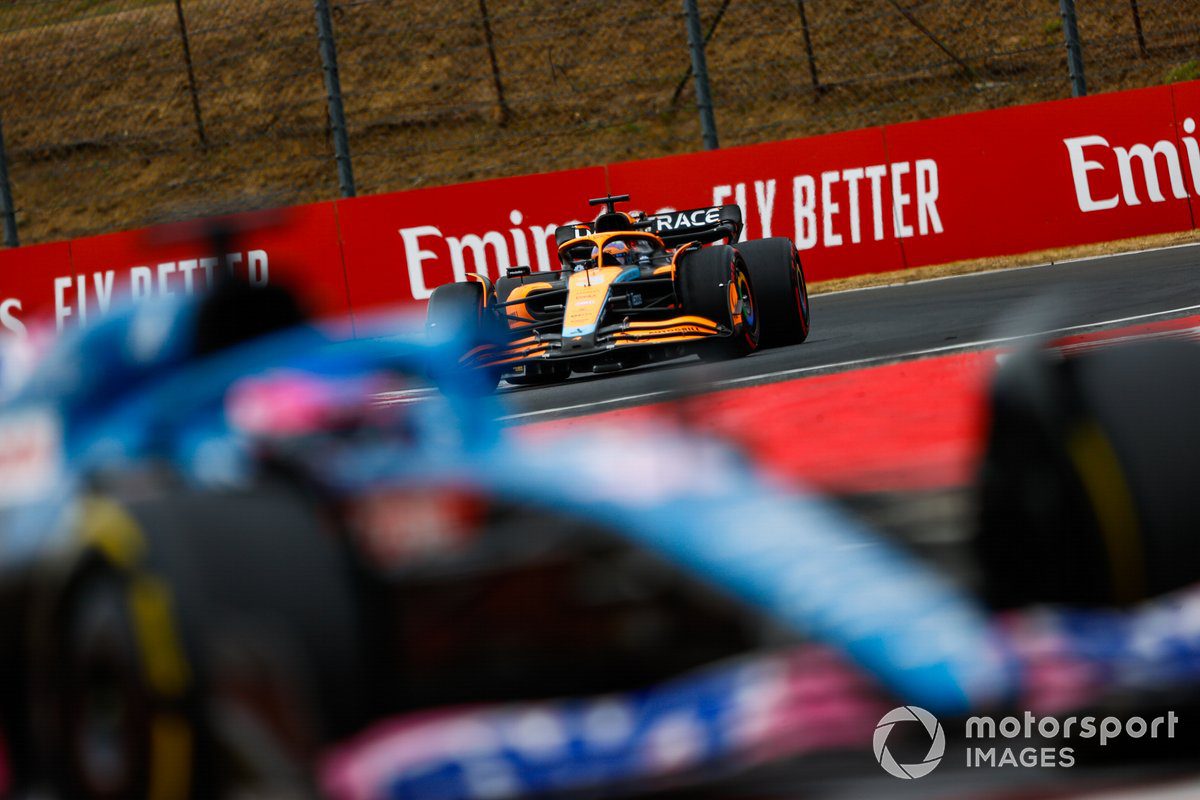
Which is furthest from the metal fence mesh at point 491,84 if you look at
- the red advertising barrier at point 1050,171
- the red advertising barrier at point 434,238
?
the red advertising barrier at point 434,238

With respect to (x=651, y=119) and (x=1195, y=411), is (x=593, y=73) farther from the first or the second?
(x=1195, y=411)

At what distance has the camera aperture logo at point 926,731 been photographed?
2.32 meters

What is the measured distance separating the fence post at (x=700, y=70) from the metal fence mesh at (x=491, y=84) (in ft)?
46.3

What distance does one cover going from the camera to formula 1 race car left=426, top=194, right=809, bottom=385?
1103 centimetres

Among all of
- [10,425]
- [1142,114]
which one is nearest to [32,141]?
[1142,114]

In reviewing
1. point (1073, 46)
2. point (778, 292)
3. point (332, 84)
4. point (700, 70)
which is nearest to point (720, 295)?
point (778, 292)

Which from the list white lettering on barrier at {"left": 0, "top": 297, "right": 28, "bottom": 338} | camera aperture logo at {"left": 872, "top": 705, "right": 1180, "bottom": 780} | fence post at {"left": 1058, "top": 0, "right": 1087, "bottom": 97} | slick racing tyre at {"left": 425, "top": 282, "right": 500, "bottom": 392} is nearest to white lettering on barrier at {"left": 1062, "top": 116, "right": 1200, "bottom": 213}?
fence post at {"left": 1058, "top": 0, "right": 1087, "bottom": 97}

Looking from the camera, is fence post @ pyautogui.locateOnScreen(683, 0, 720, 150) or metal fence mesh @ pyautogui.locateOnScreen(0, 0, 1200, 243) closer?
fence post @ pyautogui.locateOnScreen(683, 0, 720, 150)

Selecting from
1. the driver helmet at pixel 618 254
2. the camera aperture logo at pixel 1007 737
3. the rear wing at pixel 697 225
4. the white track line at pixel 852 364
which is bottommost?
the camera aperture logo at pixel 1007 737

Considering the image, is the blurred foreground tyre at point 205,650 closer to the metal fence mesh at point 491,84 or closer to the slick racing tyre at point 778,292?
the slick racing tyre at point 778,292

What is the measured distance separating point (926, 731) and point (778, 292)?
932cm

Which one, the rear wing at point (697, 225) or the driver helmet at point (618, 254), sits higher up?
the rear wing at point (697, 225)

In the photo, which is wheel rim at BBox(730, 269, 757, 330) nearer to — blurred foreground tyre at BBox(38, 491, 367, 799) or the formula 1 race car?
the formula 1 race car

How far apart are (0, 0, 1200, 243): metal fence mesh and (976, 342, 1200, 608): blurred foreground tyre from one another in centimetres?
2726
